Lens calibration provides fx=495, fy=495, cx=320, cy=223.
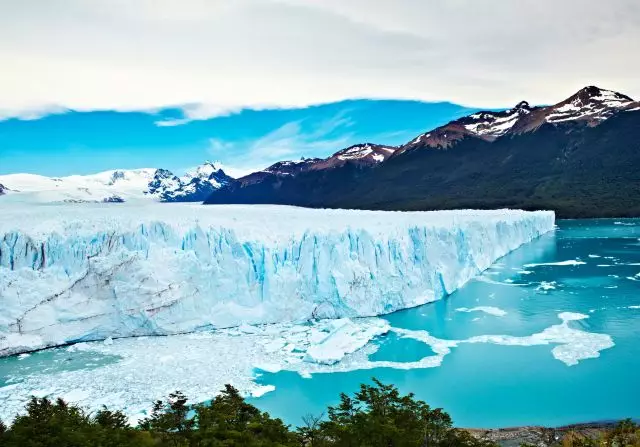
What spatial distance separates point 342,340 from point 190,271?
5.61 metres

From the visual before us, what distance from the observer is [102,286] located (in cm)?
1514

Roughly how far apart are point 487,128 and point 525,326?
120004mm

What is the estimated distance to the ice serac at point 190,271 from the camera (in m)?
14.5

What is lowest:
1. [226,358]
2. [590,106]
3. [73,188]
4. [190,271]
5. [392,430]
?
[226,358]

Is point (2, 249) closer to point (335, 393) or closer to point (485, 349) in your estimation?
point (335, 393)

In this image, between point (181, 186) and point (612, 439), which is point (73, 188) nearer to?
A: point (181, 186)

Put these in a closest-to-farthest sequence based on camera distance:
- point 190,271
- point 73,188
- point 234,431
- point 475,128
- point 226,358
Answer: point 234,431, point 226,358, point 190,271, point 73,188, point 475,128

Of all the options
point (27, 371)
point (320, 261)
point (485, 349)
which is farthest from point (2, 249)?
point (485, 349)

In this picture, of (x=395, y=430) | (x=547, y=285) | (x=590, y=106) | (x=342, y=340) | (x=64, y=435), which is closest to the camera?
(x=64, y=435)

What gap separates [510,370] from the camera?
1259 centimetres

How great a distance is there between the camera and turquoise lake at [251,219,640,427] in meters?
10.6

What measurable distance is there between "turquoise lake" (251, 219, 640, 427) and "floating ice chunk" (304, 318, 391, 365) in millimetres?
518

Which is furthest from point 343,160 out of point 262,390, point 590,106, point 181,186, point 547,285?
point 262,390

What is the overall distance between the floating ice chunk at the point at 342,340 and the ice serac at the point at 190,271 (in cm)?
172
